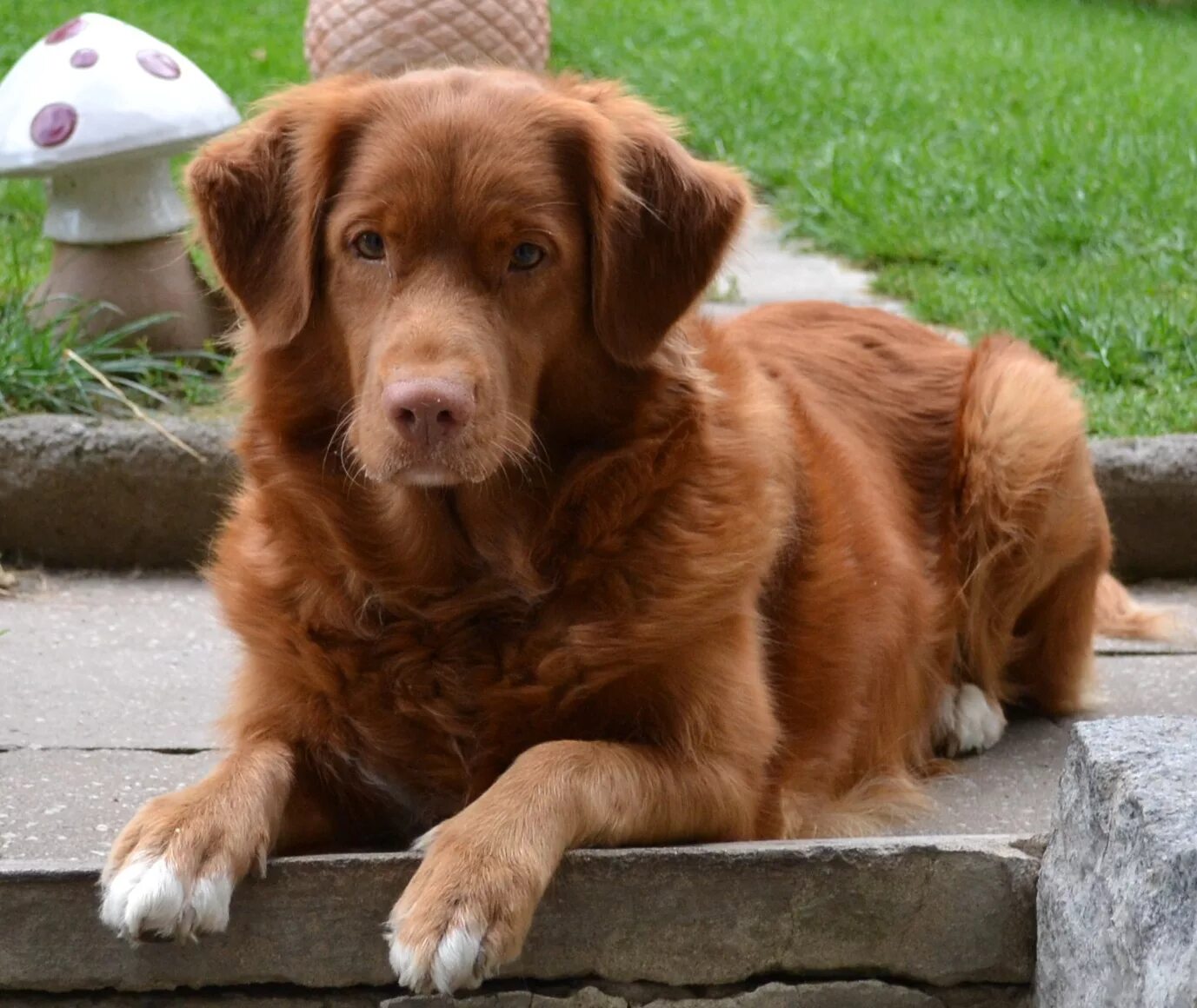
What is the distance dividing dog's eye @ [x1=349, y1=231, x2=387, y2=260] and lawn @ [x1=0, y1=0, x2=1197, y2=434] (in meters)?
1.79

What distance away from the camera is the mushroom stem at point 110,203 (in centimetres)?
585

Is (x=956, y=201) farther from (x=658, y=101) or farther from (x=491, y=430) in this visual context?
(x=491, y=430)

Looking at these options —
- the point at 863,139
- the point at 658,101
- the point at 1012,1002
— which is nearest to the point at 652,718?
the point at 1012,1002

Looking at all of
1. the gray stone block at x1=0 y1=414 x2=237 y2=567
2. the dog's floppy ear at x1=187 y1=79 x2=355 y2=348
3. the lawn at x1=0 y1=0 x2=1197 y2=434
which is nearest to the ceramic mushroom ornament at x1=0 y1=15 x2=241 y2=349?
the lawn at x1=0 y1=0 x2=1197 y2=434

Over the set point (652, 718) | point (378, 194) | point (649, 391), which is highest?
point (378, 194)

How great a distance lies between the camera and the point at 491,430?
9.02ft

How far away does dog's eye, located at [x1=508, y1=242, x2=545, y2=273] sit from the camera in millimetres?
2898

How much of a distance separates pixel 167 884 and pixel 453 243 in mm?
1123

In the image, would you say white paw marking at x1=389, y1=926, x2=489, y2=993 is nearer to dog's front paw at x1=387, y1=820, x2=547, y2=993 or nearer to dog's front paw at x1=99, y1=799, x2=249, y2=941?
dog's front paw at x1=387, y1=820, x2=547, y2=993

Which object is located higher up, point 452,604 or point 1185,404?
point 452,604

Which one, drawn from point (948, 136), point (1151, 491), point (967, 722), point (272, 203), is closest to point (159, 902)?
point (272, 203)

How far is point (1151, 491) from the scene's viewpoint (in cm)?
504

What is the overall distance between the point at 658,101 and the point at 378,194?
9.36m

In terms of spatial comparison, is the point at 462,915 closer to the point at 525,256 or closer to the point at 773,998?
the point at 773,998
